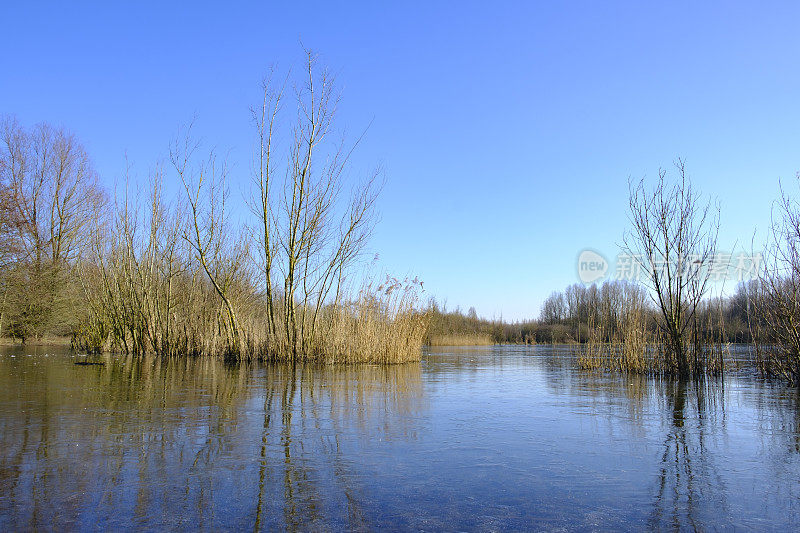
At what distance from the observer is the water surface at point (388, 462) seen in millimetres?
2064

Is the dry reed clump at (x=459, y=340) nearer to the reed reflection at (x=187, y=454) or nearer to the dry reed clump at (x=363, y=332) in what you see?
the dry reed clump at (x=363, y=332)

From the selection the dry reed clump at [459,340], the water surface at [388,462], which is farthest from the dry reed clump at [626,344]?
the dry reed clump at [459,340]

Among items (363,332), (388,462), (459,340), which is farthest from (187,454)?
(459,340)

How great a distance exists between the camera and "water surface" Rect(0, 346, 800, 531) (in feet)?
6.77

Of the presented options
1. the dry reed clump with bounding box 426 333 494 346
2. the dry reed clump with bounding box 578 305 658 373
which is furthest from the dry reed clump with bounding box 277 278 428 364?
the dry reed clump with bounding box 426 333 494 346

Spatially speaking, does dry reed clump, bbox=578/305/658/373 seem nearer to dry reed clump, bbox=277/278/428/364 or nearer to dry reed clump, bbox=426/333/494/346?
dry reed clump, bbox=277/278/428/364

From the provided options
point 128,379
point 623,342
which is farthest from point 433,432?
point 623,342

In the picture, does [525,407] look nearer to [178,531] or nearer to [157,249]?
[178,531]

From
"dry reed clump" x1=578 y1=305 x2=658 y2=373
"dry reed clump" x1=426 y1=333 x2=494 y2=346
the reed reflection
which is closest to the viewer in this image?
the reed reflection

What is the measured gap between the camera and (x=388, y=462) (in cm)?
287

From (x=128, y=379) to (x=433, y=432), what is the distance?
5254 mm

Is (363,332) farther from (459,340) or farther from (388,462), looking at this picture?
(459,340)

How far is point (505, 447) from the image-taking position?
333cm

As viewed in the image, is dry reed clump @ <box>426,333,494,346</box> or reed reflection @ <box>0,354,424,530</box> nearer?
reed reflection @ <box>0,354,424,530</box>
